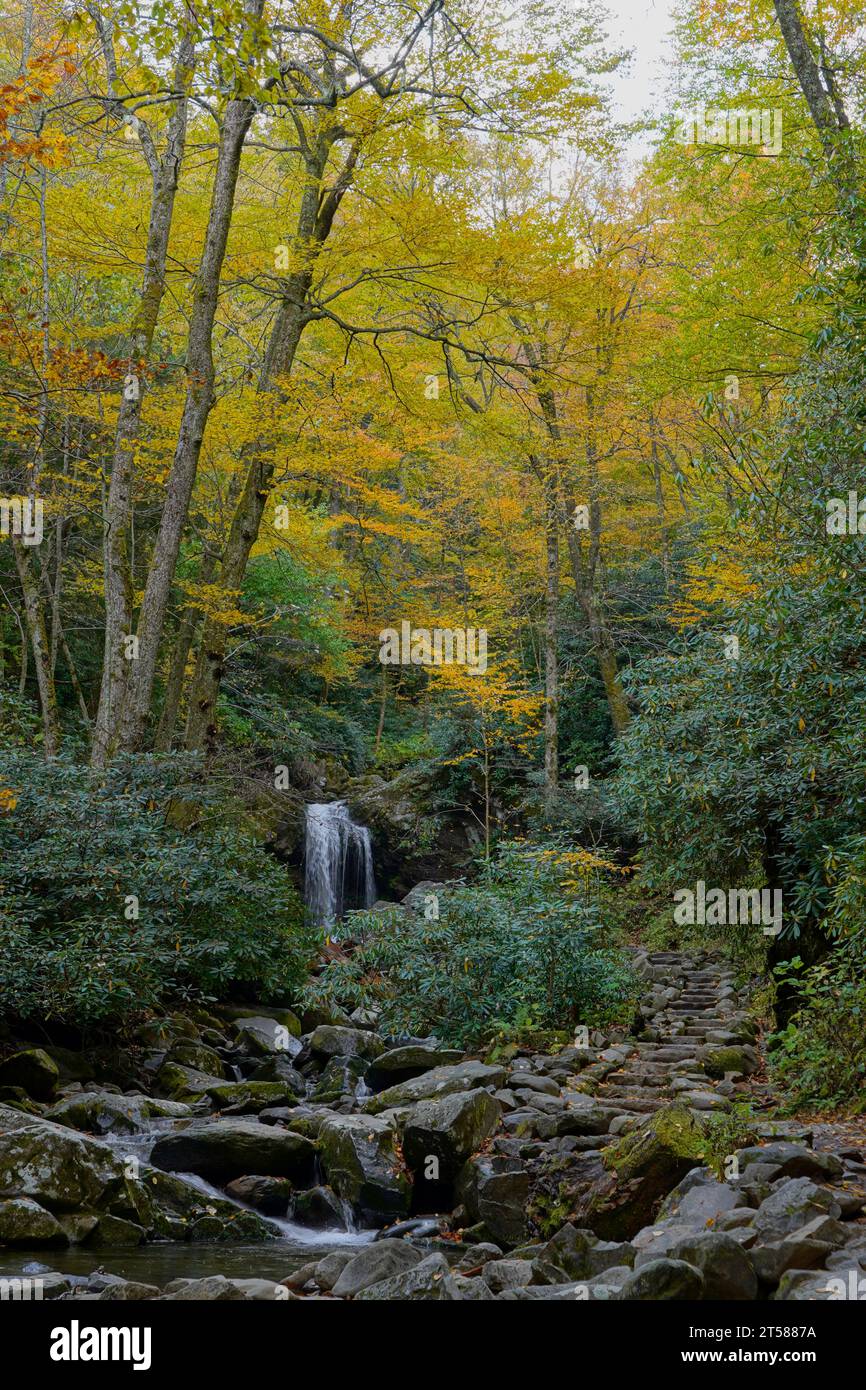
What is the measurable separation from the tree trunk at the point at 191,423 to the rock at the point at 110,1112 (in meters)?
3.95

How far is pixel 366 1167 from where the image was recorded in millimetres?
6496

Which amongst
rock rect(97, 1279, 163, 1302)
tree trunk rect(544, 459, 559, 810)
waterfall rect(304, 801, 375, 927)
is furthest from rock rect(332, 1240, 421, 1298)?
waterfall rect(304, 801, 375, 927)

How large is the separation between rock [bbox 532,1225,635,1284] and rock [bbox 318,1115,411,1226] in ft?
5.71

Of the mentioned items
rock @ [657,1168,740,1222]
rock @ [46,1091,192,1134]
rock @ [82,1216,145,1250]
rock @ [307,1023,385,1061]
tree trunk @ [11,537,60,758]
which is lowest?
rock @ [82,1216,145,1250]

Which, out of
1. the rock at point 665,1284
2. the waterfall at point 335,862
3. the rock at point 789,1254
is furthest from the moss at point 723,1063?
the waterfall at point 335,862

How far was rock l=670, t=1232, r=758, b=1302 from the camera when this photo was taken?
3.59m

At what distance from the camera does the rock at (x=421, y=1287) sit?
3951 mm

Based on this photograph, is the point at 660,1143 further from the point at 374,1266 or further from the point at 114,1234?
the point at 114,1234

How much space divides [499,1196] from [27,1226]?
2.65 m

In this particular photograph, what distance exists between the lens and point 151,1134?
7.25 meters

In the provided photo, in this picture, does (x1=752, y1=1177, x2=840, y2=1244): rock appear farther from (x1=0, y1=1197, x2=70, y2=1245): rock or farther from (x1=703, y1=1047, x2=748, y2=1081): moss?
(x1=0, y1=1197, x2=70, y2=1245): rock

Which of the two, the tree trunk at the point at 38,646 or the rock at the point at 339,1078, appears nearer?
the rock at the point at 339,1078

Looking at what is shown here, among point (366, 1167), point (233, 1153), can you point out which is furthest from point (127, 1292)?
point (233, 1153)

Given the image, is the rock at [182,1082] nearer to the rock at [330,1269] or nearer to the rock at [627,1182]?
the rock at [330,1269]
